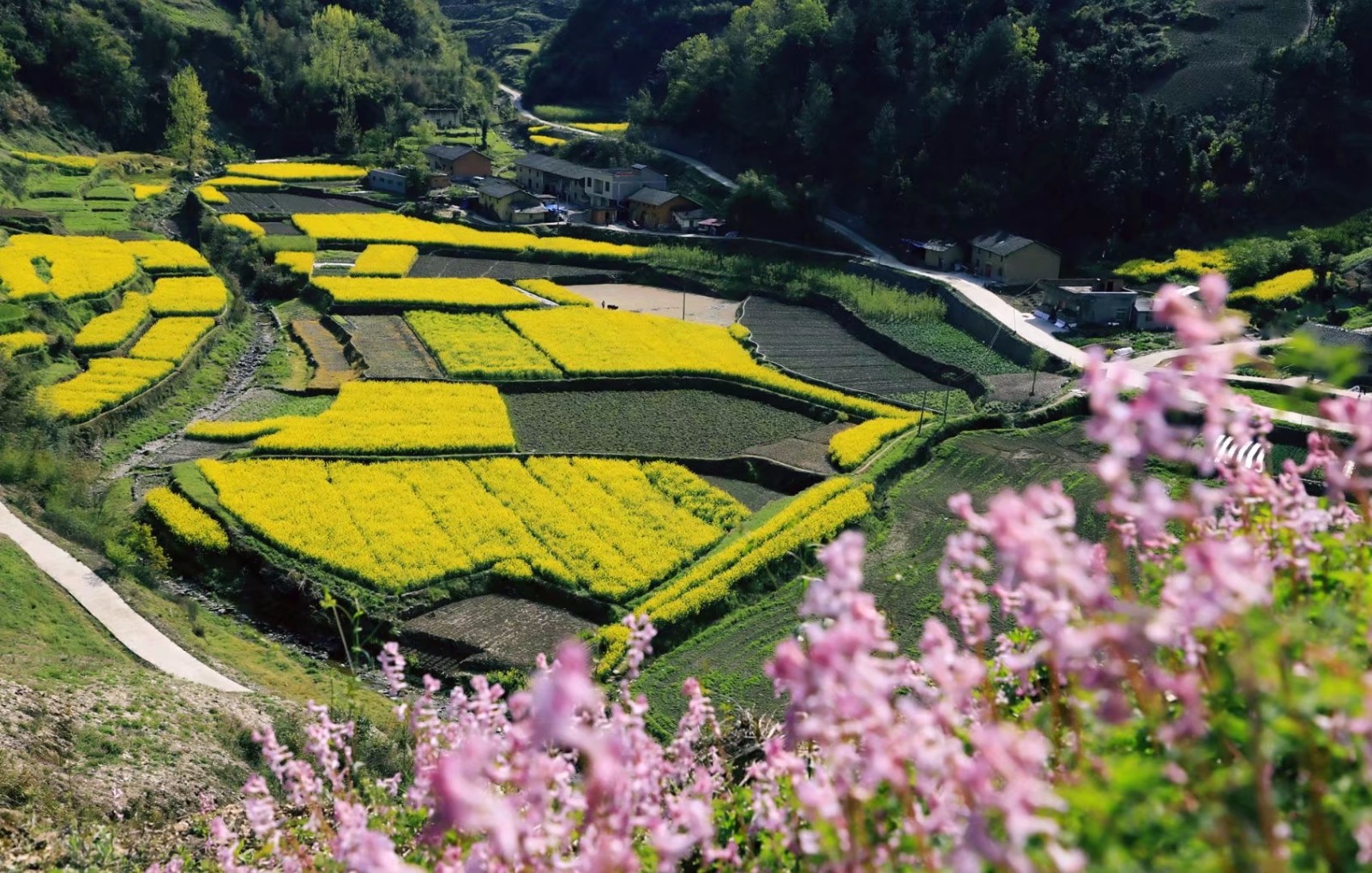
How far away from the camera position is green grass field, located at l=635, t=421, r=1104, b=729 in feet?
77.2

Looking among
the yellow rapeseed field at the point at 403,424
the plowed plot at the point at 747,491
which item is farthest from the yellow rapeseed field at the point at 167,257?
the plowed plot at the point at 747,491

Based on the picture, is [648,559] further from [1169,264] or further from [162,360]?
[1169,264]

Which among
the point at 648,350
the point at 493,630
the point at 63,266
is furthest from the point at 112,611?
the point at 63,266

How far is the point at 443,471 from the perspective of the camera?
33875mm

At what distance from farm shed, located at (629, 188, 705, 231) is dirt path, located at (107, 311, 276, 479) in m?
26.1

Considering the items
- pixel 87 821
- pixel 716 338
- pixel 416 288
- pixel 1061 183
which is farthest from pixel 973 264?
pixel 87 821

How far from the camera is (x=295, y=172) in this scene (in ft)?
276

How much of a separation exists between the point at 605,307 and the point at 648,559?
26809 millimetres

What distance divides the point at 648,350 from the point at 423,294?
1234 cm

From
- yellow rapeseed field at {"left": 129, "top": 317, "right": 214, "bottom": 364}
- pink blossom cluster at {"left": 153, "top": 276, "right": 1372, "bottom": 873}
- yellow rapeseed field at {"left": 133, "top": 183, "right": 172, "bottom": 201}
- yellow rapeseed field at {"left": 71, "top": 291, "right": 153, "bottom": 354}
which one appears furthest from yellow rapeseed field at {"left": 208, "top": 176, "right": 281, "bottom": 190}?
pink blossom cluster at {"left": 153, "top": 276, "right": 1372, "bottom": 873}

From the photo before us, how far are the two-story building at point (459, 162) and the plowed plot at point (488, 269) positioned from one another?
22.4 meters

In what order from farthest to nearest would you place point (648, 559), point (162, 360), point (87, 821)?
point (162, 360), point (648, 559), point (87, 821)

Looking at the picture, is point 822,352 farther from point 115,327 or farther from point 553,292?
point 115,327

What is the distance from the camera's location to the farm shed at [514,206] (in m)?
71.0
